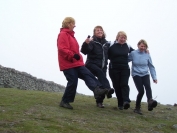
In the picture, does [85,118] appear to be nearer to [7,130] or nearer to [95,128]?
[95,128]

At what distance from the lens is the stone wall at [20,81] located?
15480 millimetres

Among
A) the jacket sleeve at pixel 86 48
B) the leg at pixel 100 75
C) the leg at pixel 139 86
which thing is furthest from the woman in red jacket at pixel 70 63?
the leg at pixel 139 86

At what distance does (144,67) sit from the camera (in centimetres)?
880

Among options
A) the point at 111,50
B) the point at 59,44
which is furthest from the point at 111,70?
the point at 59,44

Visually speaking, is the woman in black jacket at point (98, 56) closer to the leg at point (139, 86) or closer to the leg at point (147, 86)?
the leg at point (139, 86)

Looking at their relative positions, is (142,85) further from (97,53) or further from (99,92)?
(99,92)

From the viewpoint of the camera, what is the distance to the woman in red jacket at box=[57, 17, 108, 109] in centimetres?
765

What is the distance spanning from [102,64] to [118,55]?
558 millimetres

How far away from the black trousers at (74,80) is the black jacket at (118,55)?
3.56ft

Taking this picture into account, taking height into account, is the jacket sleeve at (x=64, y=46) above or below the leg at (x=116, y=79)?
above

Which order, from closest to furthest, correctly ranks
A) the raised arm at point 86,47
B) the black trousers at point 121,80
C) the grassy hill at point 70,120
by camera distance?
the grassy hill at point 70,120, the raised arm at point 86,47, the black trousers at point 121,80

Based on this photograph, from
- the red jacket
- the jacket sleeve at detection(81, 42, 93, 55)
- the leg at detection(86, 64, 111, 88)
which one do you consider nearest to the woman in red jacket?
the red jacket

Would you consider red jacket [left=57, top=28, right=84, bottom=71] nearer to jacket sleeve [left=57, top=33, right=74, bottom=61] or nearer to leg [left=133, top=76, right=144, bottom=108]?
jacket sleeve [left=57, top=33, right=74, bottom=61]

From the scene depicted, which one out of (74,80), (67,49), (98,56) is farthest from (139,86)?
(67,49)
